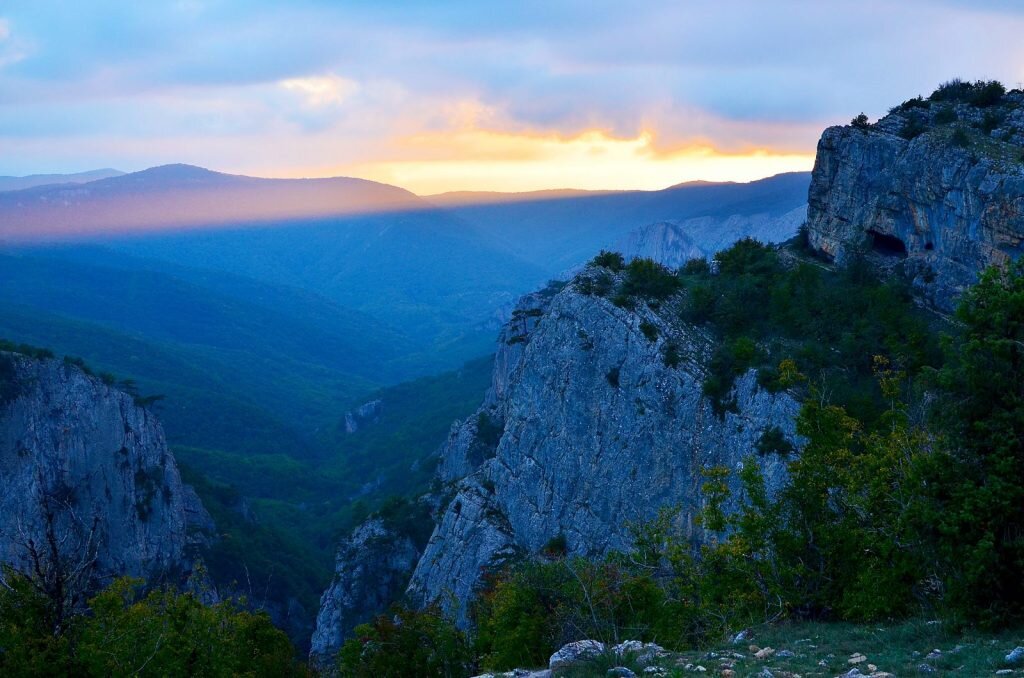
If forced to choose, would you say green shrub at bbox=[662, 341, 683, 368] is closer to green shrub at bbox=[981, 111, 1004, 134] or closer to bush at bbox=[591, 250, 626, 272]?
bush at bbox=[591, 250, 626, 272]

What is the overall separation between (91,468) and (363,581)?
91.6 feet

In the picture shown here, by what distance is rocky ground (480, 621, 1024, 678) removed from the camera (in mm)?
14078

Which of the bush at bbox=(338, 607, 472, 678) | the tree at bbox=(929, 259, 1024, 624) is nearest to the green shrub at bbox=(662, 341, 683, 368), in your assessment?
the bush at bbox=(338, 607, 472, 678)

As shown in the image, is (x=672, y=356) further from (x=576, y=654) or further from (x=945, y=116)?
(x=576, y=654)

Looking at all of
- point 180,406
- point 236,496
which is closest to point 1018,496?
point 236,496

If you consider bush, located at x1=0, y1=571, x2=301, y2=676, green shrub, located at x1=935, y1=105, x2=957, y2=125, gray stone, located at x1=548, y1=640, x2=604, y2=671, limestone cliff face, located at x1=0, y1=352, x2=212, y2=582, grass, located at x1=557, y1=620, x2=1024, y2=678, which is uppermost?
green shrub, located at x1=935, y1=105, x2=957, y2=125

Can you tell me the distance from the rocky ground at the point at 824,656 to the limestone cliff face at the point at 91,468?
2381 inches

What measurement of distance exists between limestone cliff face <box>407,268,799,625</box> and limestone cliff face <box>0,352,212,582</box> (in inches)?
1309

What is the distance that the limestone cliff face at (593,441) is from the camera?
126 feet

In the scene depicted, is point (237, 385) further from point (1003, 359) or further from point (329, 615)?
point (1003, 359)

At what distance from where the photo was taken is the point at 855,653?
1573 centimetres

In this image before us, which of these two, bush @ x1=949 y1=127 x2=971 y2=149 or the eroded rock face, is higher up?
bush @ x1=949 y1=127 x2=971 y2=149

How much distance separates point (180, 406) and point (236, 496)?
55.0 m

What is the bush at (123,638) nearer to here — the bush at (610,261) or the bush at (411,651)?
the bush at (411,651)
